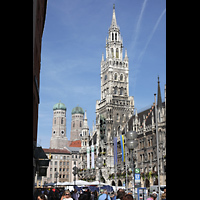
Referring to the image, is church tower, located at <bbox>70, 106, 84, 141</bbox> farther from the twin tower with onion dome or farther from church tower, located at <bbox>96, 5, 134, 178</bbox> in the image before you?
church tower, located at <bbox>96, 5, 134, 178</bbox>

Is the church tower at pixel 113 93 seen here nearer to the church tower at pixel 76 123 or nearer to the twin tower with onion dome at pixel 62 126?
the twin tower with onion dome at pixel 62 126

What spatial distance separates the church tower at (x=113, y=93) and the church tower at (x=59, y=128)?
291 feet

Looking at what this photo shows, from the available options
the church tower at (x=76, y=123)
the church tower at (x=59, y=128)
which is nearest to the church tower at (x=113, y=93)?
the church tower at (x=59, y=128)

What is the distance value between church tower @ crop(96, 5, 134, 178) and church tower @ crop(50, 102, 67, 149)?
88.8m

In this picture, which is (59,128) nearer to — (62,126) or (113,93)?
(62,126)

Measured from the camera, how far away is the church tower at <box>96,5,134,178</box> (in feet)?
245

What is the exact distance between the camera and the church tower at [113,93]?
74.6 metres

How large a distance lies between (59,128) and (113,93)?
97533 mm

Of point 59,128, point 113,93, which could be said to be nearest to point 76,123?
point 59,128

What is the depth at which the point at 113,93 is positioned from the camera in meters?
78.8

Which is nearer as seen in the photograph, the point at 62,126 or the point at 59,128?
the point at 59,128
